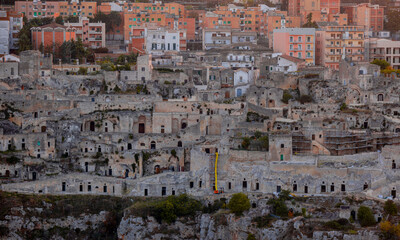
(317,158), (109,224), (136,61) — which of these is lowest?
(109,224)

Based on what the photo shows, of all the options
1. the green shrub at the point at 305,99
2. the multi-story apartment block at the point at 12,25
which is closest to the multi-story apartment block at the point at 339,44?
the green shrub at the point at 305,99

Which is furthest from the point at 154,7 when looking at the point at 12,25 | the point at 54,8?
the point at 12,25

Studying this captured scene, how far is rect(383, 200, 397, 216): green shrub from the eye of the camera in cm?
5747

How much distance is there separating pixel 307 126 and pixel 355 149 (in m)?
3.57

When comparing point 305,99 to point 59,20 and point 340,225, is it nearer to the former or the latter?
point 340,225

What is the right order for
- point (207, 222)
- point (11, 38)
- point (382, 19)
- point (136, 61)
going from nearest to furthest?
Result: point (207, 222), point (136, 61), point (11, 38), point (382, 19)

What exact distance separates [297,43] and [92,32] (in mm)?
18734

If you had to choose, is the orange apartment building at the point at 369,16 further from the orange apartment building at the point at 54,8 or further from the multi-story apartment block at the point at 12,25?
the multi-story apartment block at the point at 12,25

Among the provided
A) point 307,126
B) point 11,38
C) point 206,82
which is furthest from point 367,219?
point 11,38

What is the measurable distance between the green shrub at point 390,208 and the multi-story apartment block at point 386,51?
30.5 meters

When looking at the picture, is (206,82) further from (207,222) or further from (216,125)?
(207,222)

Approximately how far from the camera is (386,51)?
285 ft

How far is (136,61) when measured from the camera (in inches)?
3169

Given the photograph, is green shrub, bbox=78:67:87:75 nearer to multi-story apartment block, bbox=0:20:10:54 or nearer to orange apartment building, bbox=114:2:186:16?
multi-story apartment block, bbox=0:20:10:54
